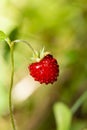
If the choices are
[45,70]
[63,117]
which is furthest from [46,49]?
[45,70]

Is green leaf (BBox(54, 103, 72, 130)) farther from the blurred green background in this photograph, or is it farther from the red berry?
the blurred green background

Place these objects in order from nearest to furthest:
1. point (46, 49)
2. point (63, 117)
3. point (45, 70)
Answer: point (45, 70)
point (63, 117)
point (46, 49)

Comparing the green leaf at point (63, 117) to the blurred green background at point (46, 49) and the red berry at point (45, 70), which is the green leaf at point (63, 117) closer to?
the red berry at point (45, 70)

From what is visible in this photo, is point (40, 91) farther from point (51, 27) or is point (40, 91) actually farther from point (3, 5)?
point (3, 5)

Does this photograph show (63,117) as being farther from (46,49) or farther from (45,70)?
(46,49)

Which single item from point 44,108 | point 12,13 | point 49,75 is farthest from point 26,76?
point 49,75
